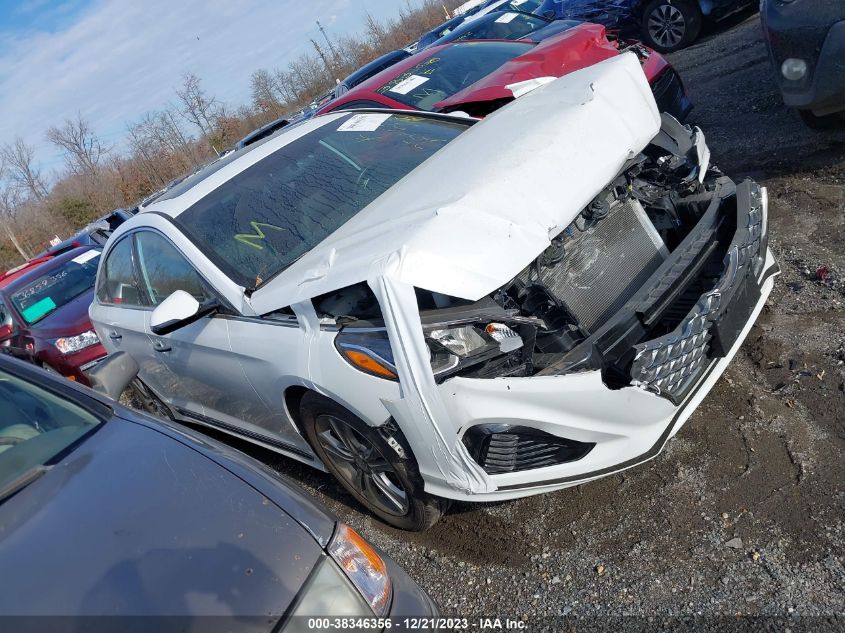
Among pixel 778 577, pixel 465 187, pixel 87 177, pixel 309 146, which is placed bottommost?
pixel 778 577

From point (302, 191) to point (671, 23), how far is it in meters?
8.47

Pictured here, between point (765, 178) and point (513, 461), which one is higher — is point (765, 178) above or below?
below

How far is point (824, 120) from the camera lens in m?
5.13

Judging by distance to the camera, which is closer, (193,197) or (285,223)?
(285,223)

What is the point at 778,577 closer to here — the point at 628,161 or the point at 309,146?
the point at 628,161

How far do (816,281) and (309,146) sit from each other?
2943 mm

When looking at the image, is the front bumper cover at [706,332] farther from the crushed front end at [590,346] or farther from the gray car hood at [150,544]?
the gray car hood at [150,544]

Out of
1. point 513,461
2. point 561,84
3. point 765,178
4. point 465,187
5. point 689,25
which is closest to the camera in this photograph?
point 513,461

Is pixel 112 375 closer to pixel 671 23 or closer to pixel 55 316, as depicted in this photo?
pixel 55 316

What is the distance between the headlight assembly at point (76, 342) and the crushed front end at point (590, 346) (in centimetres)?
459

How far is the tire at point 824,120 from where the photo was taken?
16.7 feet

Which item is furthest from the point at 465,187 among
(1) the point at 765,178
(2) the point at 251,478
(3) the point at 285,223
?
(1) the point at 765,178

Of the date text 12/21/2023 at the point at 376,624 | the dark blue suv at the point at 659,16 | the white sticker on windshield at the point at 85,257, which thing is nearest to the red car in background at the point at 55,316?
the white sticker on windshield at the point at 85,257

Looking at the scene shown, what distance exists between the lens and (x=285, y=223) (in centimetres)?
327
